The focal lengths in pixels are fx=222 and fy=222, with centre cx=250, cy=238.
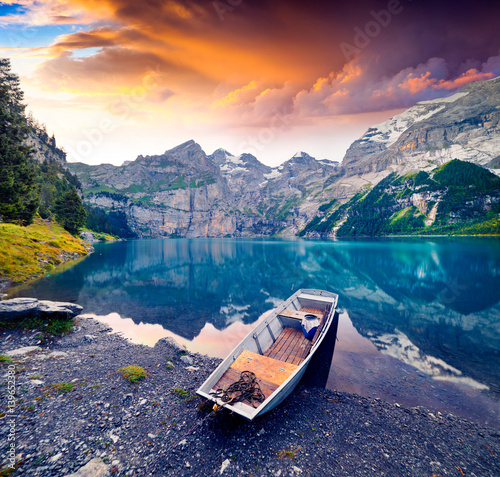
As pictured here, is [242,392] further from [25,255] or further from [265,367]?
[25,255]

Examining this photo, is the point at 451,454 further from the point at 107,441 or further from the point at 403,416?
the point at 107,441

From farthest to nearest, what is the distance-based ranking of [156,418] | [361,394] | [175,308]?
[175,308] < [361,394] < [156,418]

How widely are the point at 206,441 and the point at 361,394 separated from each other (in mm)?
9700

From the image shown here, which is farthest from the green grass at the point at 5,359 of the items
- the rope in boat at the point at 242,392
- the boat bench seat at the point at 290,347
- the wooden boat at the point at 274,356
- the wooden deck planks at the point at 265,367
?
the boat bench seat at the point at 290,347

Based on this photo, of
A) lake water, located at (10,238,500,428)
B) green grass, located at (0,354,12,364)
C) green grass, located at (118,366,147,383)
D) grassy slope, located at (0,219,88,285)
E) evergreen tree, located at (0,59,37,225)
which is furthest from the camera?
grassy slope, located at (0,219,88,285)

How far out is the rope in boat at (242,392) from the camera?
29.7ft

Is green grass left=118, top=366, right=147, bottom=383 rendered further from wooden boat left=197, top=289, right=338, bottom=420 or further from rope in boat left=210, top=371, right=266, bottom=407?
rope in boat left=210, top=371, right=266, bottom=407

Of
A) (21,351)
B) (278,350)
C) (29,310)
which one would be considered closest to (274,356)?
(278,350)

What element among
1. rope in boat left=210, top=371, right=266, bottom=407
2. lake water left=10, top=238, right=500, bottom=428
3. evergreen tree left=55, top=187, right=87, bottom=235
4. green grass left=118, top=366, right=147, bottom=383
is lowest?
lake water left=10, top=238, right=500, bottom=428

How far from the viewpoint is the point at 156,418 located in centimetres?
960

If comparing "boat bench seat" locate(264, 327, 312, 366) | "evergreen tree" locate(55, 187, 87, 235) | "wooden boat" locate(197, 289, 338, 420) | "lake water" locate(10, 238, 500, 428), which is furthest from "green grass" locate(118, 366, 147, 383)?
"evergreen tree" locate(55, 187, 87, 235)

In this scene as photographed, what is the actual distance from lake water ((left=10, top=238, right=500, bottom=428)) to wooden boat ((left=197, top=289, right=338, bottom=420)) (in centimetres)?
282

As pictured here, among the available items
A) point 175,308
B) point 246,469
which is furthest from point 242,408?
point 175,308
